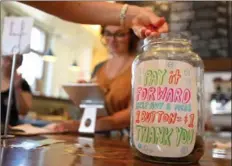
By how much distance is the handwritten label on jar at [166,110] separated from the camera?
0.47 metres

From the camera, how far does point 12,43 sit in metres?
0.70

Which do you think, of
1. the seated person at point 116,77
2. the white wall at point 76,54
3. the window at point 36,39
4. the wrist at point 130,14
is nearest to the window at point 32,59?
the window at point 36,39

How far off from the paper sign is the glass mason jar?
315 mm

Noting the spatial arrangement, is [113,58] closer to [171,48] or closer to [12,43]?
[12,43]

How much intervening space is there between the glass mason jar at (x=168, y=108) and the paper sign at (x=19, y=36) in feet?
1.03

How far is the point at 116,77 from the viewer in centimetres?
151

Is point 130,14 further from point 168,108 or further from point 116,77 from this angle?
point 116,77

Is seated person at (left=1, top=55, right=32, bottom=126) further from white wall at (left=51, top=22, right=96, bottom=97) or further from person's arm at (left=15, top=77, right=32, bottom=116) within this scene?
white wall at (left=51, top=22, right=96, bottom=97)

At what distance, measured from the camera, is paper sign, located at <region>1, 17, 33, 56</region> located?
0.69 metres

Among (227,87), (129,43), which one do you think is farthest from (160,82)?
(227,87)

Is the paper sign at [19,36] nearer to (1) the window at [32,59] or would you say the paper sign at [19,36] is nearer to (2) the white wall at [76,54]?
(1) the window at [32,59]

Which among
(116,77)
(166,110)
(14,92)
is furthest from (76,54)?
(166,110)

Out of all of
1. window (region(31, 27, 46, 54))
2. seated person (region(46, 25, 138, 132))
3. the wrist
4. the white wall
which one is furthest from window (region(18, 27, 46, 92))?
the white wall

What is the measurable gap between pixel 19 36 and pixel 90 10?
0.81 ft
